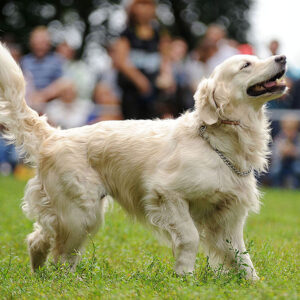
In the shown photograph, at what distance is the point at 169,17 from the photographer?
93.1 ft

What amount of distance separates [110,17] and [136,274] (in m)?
24.7

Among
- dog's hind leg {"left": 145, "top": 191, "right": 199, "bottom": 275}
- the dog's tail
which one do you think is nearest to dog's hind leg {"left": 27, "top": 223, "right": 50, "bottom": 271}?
the dog's tail

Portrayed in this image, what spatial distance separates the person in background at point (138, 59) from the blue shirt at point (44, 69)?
3.29 meters

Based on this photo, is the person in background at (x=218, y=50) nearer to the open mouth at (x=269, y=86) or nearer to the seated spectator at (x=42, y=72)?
the seated spectator at (x=42, y=72)

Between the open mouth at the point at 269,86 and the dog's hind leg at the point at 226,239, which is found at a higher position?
the open mouth at the point at 269,86

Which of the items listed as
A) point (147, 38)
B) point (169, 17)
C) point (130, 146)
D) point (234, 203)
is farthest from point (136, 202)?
→ point (169, 17)

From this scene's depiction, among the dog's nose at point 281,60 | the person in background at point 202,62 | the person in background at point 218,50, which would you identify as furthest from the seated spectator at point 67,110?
the dog's nose at point 281,60

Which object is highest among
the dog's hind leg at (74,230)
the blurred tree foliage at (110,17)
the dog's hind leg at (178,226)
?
the dog's hind leg at (178,226)

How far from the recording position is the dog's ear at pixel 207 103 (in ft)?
16.2

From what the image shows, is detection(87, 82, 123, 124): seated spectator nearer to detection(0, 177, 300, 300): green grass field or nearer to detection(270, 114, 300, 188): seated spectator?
detection(270, 114, 300, 188): seated spectator

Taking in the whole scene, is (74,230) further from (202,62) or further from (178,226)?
(202,62)

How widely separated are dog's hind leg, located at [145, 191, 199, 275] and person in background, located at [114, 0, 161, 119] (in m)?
4.55

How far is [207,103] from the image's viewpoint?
5.02 metres

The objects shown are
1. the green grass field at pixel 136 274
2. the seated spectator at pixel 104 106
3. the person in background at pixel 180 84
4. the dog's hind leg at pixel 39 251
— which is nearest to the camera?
the green grass field at pixel 136 274
